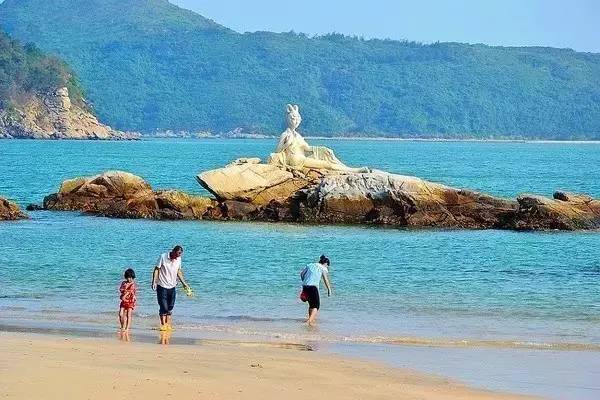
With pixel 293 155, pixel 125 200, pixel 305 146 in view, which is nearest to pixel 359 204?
pixel 293 155

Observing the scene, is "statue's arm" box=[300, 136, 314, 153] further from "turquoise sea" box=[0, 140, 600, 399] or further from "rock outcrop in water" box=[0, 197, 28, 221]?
"rock outcrop in water" box=[0, 197, 28, 221]

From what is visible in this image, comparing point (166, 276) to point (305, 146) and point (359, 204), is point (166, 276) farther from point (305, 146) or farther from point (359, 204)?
point (305, 146)

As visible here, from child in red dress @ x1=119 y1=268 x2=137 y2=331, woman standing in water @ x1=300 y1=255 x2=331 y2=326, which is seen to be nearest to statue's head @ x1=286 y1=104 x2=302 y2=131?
woman standing in water @ x1=300 y1=255 x2=331 y2=326

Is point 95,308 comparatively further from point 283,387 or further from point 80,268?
point 283,387

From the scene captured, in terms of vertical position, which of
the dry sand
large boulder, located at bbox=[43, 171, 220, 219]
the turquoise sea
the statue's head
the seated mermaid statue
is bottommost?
the dry sand

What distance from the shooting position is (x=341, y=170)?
41250mm

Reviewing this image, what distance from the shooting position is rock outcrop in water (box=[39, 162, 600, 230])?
39625mm

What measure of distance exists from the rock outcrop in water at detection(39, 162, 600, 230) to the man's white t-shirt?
20019 mm

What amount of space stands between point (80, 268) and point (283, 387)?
1510 cm

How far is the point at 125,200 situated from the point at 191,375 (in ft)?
92.8

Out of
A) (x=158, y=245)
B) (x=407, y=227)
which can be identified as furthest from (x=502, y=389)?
(x=407, y=227)

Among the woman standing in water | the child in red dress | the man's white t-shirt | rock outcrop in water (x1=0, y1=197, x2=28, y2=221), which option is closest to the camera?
the child in red dress

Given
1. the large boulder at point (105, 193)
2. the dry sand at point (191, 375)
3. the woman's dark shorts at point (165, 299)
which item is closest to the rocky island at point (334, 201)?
the large boulder at point (105, 193)

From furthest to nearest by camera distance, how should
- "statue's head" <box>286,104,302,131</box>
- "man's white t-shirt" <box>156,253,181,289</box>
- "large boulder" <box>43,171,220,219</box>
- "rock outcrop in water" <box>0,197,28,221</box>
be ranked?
1. "large boulder" <box>43,171,220,219</box>
2. "statue's head" <box>286,104,302,131</box>
3. "rock outcrop in water" <box>0,197,28,221</box>
4. "man's white t-shirt" <box>156,253,181,289</box>
